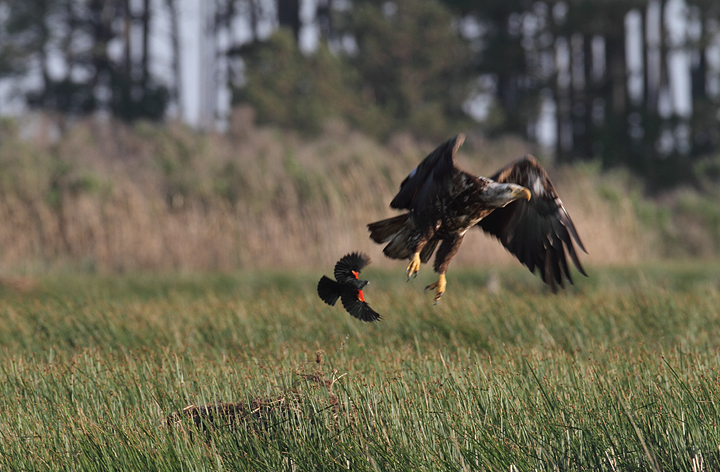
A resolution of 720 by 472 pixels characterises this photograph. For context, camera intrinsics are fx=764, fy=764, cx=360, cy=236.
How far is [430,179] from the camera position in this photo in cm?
404

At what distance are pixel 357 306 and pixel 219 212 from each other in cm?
1091

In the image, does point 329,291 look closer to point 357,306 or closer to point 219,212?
A: point 357,306

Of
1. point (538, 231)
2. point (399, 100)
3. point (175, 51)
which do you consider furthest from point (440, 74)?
point (538, 231)

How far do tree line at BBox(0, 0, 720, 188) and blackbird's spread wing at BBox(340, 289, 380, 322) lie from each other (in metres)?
21.7

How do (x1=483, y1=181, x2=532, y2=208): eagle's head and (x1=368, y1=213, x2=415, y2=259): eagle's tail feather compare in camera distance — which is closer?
(x1=483, y1=181, x2=532, y2=208): eagle's head

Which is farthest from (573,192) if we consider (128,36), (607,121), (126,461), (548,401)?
(128,36)

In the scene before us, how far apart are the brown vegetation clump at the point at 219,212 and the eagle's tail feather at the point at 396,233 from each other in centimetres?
865

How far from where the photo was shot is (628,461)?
3.54 m

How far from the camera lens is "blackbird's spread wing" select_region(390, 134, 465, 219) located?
3.95 m

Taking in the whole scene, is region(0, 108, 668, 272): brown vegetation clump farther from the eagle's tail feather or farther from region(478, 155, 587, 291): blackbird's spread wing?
the eagle's tail feather

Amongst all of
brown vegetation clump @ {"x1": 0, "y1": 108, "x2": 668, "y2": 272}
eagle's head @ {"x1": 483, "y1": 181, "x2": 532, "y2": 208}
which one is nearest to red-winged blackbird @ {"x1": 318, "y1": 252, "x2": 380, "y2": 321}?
eagle's head @ {"x1": 483, "y1": 181, "x2": 532, "y2": 208}

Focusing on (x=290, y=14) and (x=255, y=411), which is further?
→ (x=290, y=14)

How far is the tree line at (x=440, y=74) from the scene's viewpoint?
82.3ft

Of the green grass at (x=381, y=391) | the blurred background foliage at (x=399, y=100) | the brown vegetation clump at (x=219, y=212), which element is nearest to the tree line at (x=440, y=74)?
the blurred background foliage at (x=399, y=100)
